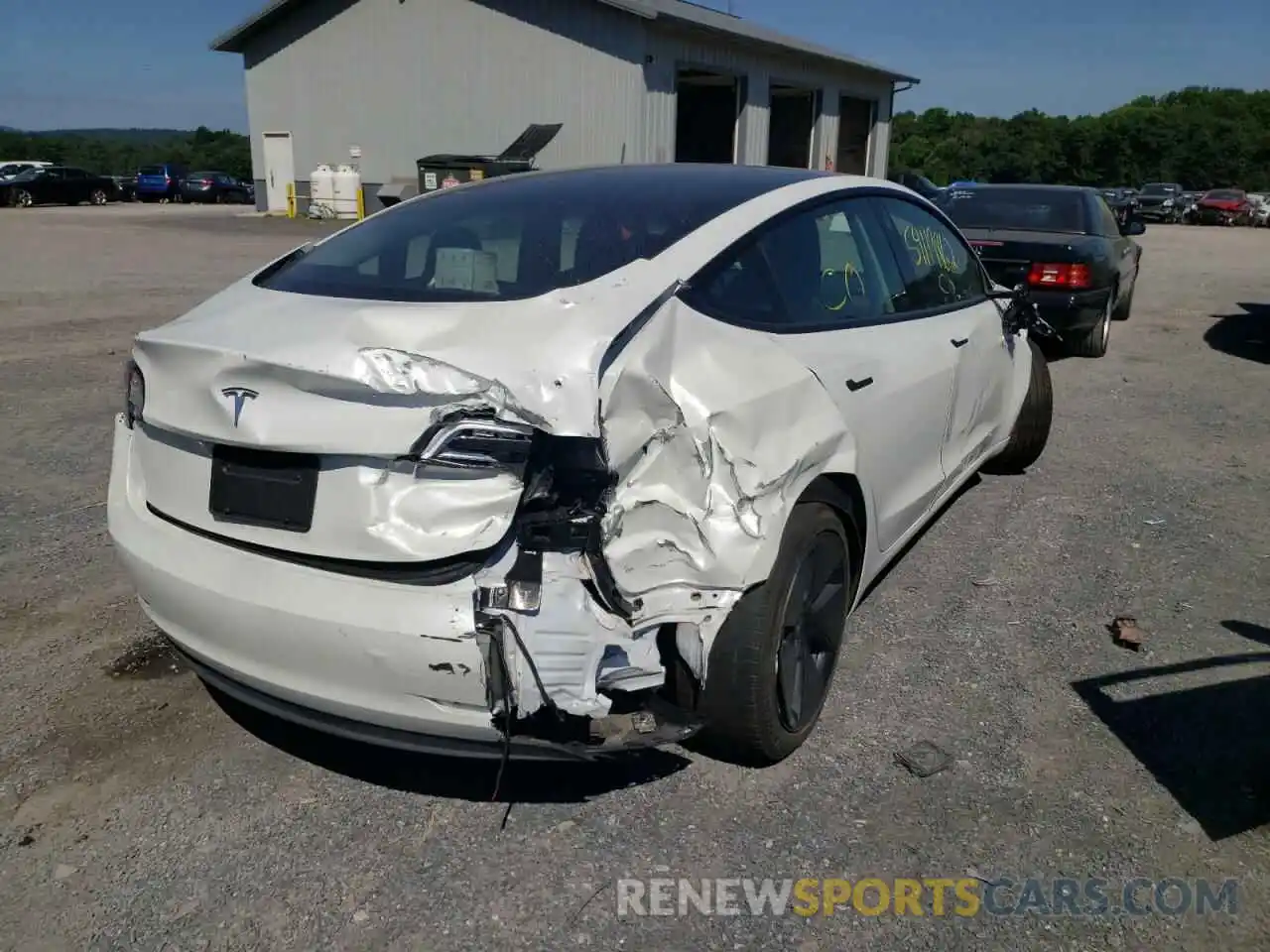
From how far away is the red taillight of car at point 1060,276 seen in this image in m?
8.28

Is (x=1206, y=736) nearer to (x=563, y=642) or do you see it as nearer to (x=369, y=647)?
(x=563, y=642)

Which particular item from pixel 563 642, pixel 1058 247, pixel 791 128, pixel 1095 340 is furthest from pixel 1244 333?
pixel 791 128

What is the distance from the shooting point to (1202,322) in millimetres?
11961

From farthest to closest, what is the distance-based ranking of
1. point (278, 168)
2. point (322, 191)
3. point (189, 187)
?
point (189, 187) < point (278, 168) < point (322, 191)

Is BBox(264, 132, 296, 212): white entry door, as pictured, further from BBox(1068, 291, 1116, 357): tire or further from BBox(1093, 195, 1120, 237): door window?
BBox(1068, 291, 1116, 357): tire

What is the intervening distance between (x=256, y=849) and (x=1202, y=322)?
486 inches

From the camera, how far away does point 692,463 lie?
241 cm

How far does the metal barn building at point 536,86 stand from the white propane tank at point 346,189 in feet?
1.19

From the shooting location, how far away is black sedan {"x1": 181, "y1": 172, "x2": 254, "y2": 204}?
4062cm

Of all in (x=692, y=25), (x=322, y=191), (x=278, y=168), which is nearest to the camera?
(x=692, y=25)

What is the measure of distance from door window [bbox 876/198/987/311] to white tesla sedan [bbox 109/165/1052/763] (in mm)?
1006

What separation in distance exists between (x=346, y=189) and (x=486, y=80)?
17.0 feet

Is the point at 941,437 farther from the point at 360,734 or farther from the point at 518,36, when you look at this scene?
the point at 518,36

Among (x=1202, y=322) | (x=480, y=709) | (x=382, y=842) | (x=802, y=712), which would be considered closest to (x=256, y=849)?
(x=382, y=842)
